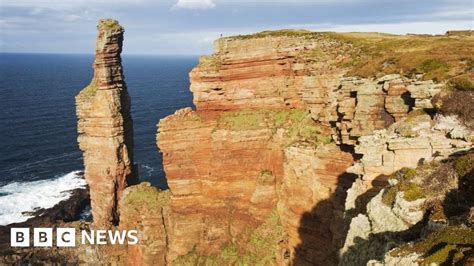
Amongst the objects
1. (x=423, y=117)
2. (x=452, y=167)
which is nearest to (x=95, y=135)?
(x=423, y=117)

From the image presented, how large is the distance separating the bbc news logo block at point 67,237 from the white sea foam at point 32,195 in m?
13.5

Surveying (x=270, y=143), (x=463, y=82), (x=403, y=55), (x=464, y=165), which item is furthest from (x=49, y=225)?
(x=464, y=165)

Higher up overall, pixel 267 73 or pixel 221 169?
pixel 267 73

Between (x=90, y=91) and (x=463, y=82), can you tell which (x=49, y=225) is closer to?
(x=90, y=91)

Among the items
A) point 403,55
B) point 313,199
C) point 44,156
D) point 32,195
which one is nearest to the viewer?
point 403,55

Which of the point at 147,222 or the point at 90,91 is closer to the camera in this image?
the point at 147,222

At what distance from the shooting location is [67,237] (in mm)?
68875

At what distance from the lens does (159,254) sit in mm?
54000

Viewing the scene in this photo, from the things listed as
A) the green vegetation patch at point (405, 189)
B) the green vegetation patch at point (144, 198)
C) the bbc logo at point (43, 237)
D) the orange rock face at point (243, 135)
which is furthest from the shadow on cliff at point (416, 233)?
the bbc logo at point (43, 237)

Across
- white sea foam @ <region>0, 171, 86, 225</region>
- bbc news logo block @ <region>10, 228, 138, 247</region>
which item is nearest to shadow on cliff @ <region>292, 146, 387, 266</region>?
bbc news logo block @ <region>10, 228, 138, 247</region>

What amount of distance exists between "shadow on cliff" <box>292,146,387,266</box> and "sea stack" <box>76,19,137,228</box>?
30.9 m

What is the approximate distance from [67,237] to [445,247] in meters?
63.5

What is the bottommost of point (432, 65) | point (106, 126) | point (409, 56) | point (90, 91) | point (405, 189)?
point (106, 126)

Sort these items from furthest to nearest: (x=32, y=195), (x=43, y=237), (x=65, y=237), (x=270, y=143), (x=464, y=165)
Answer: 1. (x=32, y=195)
2. (x=43, y=237)
3. (x=65, y=237)
4. (x=270, y=143)
5. (x=464, y=165)
